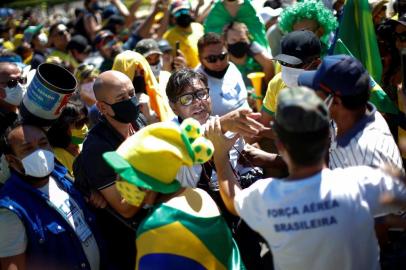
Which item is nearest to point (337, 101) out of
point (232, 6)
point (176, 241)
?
point (176, 241)

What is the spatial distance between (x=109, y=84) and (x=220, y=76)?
68.4 inches

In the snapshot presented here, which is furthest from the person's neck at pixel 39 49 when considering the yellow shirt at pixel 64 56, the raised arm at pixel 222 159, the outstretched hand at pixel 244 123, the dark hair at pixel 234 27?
the outstretched hand at pixel 244 123

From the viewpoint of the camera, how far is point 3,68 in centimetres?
423

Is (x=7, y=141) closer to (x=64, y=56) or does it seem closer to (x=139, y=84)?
(x=139, y=84)

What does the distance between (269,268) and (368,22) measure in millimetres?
2080

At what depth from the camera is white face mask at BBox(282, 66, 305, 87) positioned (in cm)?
373

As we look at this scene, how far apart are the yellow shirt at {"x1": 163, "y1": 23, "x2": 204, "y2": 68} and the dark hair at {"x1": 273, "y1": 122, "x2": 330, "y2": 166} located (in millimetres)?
4680

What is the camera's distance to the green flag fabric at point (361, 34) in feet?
13.2

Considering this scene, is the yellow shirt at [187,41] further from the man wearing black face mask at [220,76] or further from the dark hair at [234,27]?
the man wearing black face mask at [220,76]

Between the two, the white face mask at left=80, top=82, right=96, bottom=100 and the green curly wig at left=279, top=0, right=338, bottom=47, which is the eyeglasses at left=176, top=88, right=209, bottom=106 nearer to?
the green curly wig at left=279, top=0, right=338, bottom=47

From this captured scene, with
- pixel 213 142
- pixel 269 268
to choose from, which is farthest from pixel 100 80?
pixel 269 268

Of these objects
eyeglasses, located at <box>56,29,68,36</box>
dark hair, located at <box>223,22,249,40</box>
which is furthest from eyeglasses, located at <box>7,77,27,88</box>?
eyeglasses, located at <box>56,29,68,36</box>

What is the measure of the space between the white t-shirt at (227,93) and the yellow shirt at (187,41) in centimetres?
188

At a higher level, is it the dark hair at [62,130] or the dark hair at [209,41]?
the dark hair at [209,41]
